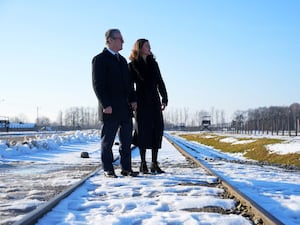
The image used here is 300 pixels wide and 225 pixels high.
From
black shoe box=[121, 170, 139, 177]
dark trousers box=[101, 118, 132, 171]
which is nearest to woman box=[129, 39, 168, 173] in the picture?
dark trousers box=[101, 118, 132, 171]

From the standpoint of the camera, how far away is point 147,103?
6875mm

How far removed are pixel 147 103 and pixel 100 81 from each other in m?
1.02

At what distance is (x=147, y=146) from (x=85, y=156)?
18.5 feet

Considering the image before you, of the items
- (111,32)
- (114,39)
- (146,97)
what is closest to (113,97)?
(146,97)

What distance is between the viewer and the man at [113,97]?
616 centimetres

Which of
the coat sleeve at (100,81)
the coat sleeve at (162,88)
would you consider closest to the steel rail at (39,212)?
the coat sleeve at (100,81)

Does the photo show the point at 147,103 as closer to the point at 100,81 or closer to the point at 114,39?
the point at 100,81

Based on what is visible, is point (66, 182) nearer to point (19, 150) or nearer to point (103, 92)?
point (103, 92)

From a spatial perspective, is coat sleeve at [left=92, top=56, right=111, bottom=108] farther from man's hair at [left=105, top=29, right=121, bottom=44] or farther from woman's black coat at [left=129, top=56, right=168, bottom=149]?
woman's black coat at [left=129, top=56, right=168, bottom=149]

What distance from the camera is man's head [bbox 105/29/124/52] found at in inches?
253

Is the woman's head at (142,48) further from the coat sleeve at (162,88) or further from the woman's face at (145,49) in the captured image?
the coat sleeve at (162,88)

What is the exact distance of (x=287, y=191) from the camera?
4863mm

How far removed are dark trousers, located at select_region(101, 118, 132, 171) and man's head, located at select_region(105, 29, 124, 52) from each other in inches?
43.5

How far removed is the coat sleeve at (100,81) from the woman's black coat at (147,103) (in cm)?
75
